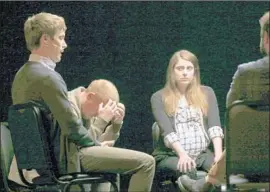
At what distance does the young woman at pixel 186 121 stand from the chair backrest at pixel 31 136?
101 centimetres

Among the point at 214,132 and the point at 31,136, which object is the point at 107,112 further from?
the point at 214,132

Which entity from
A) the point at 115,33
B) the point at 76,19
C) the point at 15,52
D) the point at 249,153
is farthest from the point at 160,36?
the point at 249,153

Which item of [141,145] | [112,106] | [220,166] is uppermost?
[112,106]

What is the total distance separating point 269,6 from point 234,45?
41cm

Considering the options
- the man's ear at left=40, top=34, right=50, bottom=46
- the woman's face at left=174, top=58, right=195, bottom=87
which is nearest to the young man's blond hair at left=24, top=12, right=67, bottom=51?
the man's ear at left=40, top=34, right=50, bottom=46

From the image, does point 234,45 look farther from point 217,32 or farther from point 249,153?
point 249,153

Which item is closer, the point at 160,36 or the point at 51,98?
the point at 51,98

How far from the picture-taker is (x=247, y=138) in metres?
2.56

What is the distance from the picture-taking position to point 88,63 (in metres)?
4.41

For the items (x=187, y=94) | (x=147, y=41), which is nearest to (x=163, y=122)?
(x=187, y=94)

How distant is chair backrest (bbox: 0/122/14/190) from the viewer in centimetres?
288

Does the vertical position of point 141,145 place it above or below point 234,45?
below

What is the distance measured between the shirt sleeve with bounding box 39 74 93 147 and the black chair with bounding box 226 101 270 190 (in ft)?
2.31

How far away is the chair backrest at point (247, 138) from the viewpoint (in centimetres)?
254
